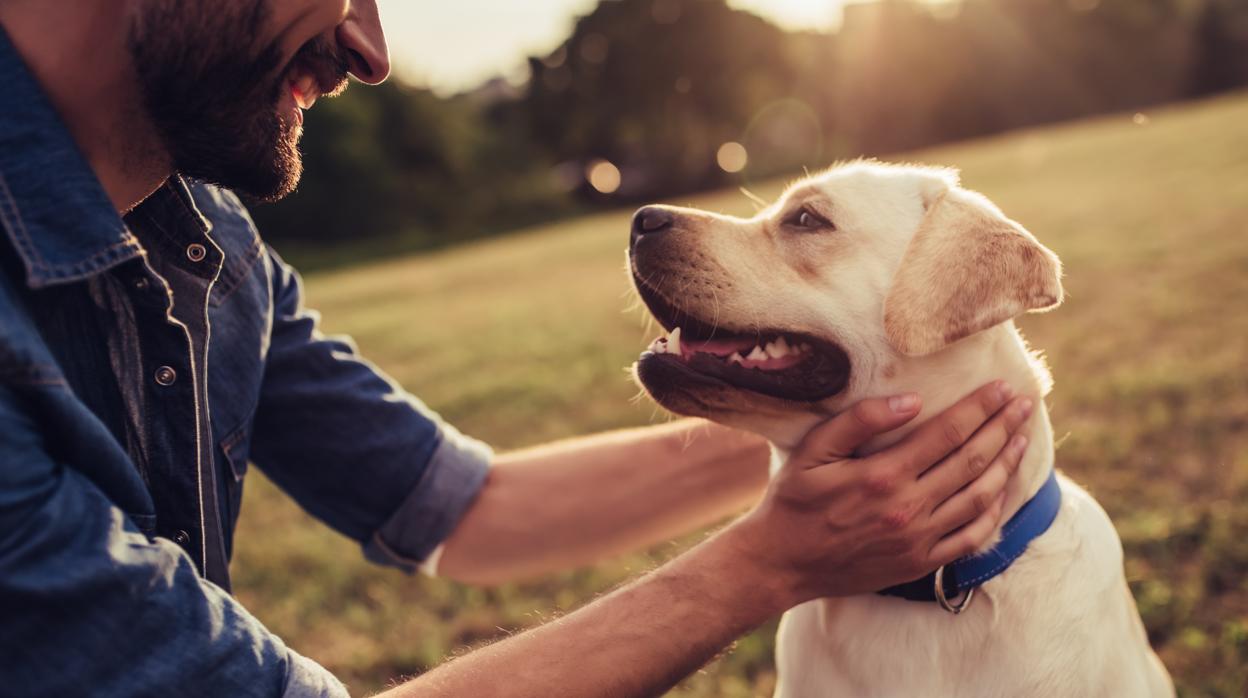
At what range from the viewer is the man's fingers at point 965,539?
224 centimetres

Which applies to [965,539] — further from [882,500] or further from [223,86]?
[223,86]

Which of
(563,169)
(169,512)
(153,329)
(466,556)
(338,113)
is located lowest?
(563,169)

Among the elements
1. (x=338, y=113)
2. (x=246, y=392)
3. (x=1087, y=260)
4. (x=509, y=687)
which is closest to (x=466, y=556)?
(x=246, y=392)

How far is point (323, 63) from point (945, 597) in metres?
1.98

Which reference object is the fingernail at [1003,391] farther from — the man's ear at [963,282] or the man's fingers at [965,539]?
the man's fingers at [965,539]

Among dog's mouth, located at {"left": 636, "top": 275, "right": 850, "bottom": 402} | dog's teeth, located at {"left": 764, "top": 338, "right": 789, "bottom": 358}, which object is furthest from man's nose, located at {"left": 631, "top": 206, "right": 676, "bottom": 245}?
dog's teeth, located at {"left": 764, "top": 338, "right": 789, "bottom": 358}

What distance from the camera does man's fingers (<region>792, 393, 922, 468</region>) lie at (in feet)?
7.45

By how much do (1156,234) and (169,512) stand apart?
12.3m

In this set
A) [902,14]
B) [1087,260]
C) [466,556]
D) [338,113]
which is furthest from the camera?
[902,14]

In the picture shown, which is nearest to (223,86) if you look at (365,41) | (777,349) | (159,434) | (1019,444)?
(365,41)

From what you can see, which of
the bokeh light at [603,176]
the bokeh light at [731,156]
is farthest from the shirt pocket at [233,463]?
the bokeh light at [731,156]

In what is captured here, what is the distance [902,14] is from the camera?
→ 43.3 metres

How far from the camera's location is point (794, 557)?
2.16 metres

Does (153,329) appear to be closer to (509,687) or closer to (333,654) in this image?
(509,687)
